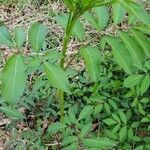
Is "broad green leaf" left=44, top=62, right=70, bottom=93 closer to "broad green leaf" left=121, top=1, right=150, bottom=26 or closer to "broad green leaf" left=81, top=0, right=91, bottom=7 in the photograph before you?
"broad green leaf" left=81, top=0, right=91, bottom=7

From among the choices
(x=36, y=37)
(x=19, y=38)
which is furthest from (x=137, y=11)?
(x=19, y=38)

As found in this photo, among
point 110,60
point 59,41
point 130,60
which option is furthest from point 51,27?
point 130,60

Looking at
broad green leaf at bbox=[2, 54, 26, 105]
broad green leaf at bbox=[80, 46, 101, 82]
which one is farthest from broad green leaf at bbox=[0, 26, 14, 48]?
broad green leaf at bbox=[80, 46, 101, 82]

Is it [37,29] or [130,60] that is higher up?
[37,29]

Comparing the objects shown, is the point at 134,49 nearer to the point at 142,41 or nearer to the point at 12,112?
the point at 142,41

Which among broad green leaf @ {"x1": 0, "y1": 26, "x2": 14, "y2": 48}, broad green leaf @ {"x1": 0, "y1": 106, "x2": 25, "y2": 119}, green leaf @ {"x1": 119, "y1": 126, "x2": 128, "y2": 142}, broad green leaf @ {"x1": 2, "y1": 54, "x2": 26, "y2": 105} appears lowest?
green leaf @ {"x1": 119, "y1": 126, "x2": 128, "y2": 142}

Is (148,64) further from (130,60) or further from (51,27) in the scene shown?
(51,27)
